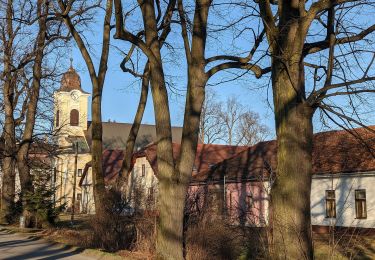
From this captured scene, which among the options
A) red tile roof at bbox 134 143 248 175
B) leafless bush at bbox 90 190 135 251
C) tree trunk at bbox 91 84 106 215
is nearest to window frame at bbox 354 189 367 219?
tree trunk at bbox 91 84 106 215

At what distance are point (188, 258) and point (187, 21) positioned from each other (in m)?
5.93

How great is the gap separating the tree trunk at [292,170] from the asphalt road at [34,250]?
7.74 meters

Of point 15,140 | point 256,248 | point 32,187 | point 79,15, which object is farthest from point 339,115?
point 15,140

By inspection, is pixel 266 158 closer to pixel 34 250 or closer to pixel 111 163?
pixel 34 250

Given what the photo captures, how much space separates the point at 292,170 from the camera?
7.77m

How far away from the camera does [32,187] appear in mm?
27047

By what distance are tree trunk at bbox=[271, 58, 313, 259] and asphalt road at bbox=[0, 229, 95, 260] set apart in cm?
774

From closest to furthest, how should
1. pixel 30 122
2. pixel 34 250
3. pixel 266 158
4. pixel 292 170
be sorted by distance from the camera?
pixel 292 170 → pixel 34 250 → pixel 30 122 → pixel 266 158

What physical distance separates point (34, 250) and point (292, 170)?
11.1 metres

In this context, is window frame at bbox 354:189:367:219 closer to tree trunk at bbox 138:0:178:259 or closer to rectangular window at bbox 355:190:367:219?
rectangular window at bbox 355:190:367:219

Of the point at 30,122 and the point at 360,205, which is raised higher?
the point at 30,122

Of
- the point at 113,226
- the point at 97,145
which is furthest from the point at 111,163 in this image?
the point at 113,226

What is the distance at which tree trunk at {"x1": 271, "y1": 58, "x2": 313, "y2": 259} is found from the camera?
7.63 m

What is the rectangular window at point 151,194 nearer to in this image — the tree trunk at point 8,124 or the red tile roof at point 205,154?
the tree trunk at point 8,124
